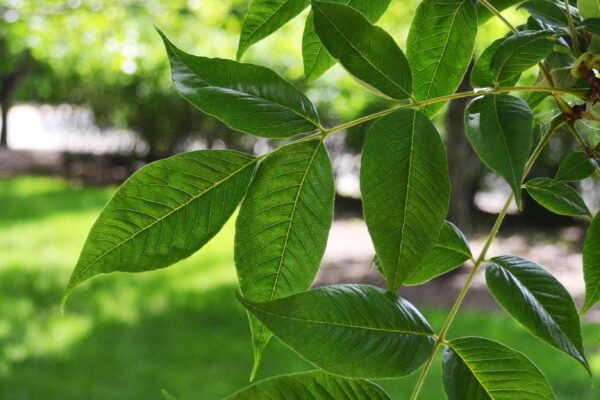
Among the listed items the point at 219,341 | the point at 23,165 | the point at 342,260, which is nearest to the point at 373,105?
the point at 342,260

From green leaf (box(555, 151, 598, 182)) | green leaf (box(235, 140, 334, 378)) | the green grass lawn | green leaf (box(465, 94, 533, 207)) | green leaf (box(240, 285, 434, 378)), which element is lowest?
the green grass lawn

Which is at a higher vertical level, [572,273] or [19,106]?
[19,106]

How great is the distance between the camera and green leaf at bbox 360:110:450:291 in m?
0.45

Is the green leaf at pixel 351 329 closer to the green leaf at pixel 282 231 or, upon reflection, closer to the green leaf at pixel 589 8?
the green leaf at pixel 282 231

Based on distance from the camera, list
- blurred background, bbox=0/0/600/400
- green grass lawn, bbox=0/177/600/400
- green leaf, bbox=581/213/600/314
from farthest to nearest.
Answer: blurred background, bbox=0/0/600/400 < green grass lawn, bbox=0/177/600/400 < green leaf, bbox=581/213/600/314

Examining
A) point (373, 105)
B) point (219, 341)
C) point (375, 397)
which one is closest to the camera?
point (375, 397)

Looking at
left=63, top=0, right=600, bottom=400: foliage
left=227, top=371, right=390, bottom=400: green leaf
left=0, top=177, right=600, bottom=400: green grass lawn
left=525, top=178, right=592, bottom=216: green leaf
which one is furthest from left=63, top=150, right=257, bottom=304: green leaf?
left=0, top=177, right=600, bottom=400: green grass lawn

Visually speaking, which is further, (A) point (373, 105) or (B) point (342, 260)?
(A) point (373, 105)

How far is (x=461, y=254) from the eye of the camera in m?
0.57

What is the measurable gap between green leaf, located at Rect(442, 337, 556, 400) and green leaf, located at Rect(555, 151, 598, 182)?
17 cm

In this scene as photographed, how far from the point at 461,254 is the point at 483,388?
0.45 feet

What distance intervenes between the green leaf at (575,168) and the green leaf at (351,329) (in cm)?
19

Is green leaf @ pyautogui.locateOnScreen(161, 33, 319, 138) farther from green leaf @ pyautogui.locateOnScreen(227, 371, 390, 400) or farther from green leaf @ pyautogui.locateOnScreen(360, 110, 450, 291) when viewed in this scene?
green leaf @ pyautogui.locateOnScreen(227, 371, 390, 400)

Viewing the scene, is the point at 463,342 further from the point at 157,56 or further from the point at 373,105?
the point at 373,105
